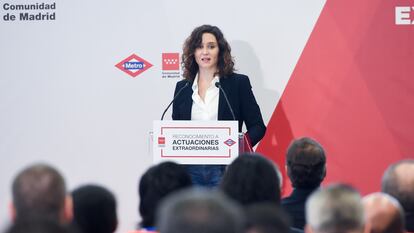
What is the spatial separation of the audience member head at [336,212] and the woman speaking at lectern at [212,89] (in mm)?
2897

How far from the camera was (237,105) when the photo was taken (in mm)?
5574

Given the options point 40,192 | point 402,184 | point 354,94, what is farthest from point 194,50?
point 40,192

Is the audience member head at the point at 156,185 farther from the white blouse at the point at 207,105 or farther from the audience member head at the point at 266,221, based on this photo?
the white blouse at the point at 207,105

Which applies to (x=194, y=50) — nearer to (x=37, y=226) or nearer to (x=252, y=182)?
(x=252, y=182)

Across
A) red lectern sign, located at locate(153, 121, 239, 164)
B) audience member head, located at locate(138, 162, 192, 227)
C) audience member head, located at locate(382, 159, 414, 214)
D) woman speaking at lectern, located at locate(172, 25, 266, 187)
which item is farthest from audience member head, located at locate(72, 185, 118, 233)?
woman speaking at lectern, located at locate(172, 25, 266, 187)

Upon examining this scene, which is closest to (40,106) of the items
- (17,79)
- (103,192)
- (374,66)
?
(17,79)

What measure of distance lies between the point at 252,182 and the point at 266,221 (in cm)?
113

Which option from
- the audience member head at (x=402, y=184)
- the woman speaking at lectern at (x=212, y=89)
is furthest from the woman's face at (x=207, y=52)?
the audience member head at (x=402, y=184)

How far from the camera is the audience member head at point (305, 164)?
3.88m

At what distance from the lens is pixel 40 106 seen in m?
6.75

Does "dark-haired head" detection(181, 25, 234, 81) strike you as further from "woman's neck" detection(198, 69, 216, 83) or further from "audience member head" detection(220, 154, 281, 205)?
"audience member head" detection(220, 154, 281, 205)

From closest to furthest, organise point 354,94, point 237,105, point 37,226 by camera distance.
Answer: point 37,226
point 237,105
point 354,94

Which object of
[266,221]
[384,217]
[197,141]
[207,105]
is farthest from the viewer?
[207,105]

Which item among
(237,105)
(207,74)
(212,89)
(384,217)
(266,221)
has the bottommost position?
(384,217)
